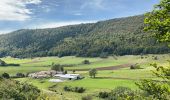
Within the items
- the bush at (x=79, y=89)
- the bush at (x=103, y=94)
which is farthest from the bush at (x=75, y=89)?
the bush at (x=103, y=94)

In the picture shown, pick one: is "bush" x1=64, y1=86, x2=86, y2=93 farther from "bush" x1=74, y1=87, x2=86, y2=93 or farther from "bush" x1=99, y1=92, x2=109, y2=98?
"bush" x1=99, y1=92, x2=109, y2=98

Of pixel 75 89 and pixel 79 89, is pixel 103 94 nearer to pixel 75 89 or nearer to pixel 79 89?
pixel 79 89

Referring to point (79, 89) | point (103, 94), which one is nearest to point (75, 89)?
point (79, 89)

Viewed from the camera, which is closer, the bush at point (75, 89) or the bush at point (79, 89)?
the bush at point (79, 89)

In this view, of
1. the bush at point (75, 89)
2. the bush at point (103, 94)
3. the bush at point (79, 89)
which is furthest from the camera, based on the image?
the bush at point (75, 89)

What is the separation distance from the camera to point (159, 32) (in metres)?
17.9

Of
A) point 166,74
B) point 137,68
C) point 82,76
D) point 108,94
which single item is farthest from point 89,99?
point 166,74

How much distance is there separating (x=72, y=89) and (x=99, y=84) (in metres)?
10.7

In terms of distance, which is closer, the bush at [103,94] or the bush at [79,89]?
the bush at [103,94]

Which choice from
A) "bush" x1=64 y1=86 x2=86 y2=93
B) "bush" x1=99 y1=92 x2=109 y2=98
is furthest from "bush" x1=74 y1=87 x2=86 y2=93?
"bush" x1=99 y1=92 x2=109 y2=98

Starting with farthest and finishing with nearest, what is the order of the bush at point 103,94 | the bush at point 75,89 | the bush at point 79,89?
the bush at point 75,89, the bush at point 79,89, the bush at point 103,94

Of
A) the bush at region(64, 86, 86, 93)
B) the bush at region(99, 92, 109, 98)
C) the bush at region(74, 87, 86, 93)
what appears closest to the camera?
the bush at region(99, 92, 109, 98)

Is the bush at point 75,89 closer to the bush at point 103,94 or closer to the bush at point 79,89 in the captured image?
the bush at point 79,89

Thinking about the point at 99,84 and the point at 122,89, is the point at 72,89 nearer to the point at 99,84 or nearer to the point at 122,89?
the point at 99,84
